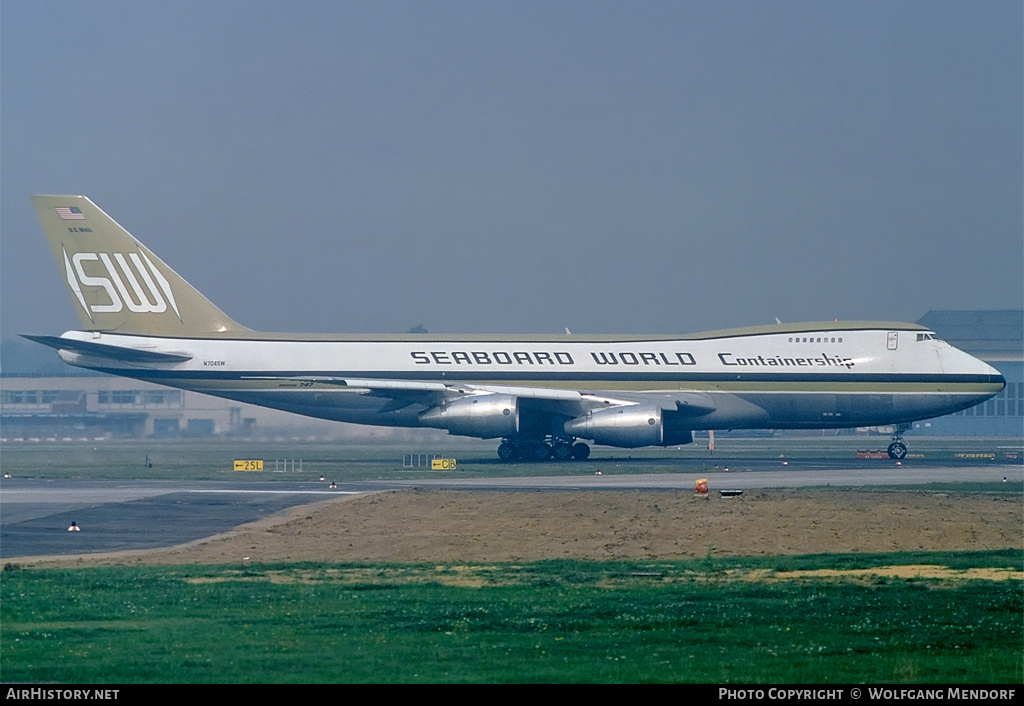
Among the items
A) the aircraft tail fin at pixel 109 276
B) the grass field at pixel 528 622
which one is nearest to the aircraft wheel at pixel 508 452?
the aircraft tail fin at pixel 109 276

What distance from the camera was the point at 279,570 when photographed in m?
17.8

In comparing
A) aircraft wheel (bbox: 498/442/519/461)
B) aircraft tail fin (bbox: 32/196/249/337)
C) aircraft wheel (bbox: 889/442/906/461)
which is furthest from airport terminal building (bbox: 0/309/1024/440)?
aircraft wheel (bbox: 889/442/906/461)

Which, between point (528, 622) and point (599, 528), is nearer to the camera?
point (528, 622)

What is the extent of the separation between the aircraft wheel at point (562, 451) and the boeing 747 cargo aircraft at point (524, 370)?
0.05 metres

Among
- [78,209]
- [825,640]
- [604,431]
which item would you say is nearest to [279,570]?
[825,640]

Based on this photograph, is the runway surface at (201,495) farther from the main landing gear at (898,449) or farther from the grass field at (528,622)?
the main landing gear at (898,449)

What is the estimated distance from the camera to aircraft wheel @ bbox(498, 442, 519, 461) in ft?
142

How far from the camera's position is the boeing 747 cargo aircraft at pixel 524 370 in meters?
42.0

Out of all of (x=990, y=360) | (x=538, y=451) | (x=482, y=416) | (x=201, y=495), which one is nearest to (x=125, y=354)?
(x=482, y=416)

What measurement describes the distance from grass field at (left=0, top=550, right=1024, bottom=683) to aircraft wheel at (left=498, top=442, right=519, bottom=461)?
80.9ft

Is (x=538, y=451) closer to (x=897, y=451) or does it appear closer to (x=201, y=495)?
(x=897, y=451)

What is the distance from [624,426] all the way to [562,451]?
332 centimetres

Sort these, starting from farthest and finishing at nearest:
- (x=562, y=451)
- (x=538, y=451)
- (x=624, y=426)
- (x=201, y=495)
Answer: (x=538, y=451) < (x=562, y=451) < (x=624, y=426) < (x=201, y=495)

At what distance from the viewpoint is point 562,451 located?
43.2m
